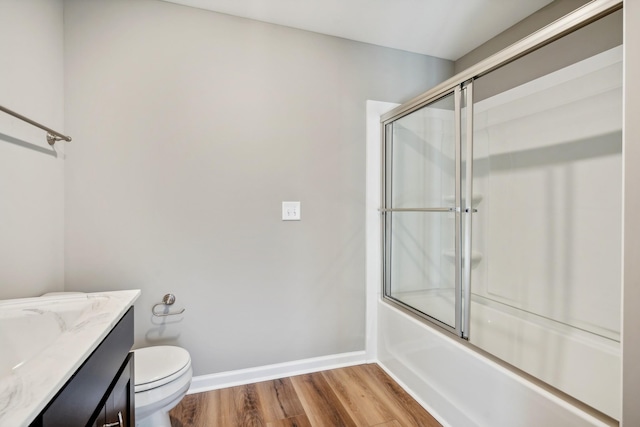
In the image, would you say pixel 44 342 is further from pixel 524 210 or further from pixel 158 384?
pixel 524 210

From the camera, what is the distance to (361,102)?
2182mm

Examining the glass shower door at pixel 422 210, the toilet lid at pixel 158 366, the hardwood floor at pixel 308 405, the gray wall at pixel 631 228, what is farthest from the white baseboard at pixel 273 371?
the gray wall at pixel 631 228

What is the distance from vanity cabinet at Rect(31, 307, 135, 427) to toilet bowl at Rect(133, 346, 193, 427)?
16 cm

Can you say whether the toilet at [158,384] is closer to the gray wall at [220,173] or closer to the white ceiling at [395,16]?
the gray wall at [220,173]

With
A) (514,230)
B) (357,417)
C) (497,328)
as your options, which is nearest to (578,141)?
(514,230)

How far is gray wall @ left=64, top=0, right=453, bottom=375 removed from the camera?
1681 mm

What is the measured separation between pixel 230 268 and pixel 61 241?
91 centimetres

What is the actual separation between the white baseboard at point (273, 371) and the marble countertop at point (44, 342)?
40.5 inches

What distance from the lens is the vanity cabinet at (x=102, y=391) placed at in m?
0.59

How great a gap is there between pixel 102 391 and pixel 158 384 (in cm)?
56

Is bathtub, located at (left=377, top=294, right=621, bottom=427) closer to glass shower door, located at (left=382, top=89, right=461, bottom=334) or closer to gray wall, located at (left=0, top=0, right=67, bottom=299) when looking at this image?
glass shower door, located at (left=382, top=89, right=461, bottom=334)

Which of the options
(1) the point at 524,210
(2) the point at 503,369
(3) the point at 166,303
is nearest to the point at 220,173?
(3) the point at 166,303

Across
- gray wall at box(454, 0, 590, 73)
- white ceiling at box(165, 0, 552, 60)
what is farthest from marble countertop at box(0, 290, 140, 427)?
gray wall at box(454, 0, 590, 73)

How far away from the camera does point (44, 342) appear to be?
0.92m
